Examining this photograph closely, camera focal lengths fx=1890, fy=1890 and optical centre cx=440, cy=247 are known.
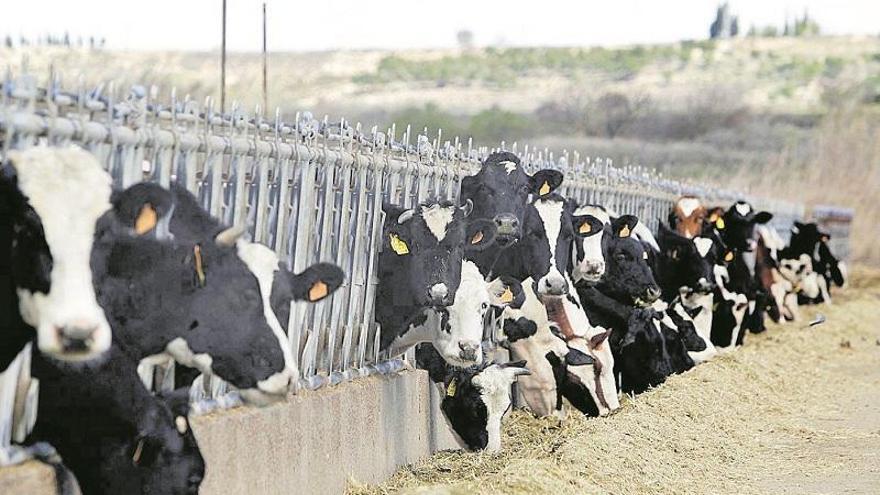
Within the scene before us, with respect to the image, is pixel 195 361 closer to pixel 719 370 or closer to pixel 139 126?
pixel 139 126

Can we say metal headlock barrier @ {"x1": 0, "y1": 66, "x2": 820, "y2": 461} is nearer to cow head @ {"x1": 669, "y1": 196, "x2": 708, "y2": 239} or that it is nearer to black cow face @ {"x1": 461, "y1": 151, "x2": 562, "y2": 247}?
black cow face @ {"x1": 461, "y1": 151, "x2": 562, "y2": 247}

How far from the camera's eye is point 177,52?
109m

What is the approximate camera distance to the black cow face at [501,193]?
14672 mm

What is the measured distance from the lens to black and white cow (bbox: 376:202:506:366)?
41.9 feet

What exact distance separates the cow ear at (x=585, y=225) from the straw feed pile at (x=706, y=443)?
61.6 inches

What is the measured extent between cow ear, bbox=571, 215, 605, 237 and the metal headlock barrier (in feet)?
6.18

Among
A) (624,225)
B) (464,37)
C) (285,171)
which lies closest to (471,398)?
(285,171)

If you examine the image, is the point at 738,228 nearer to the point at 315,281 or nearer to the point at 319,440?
the point at 319,440

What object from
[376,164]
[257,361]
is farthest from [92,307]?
[376,164]

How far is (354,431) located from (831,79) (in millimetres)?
106921

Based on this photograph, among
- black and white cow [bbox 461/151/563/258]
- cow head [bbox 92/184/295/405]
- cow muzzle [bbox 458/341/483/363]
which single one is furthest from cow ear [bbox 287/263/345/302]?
black and white cow [bbox 461/151/563/258]

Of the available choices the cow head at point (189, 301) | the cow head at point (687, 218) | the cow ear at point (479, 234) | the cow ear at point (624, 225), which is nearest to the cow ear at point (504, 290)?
the cow ear at point (479, 234)

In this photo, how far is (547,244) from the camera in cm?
1588

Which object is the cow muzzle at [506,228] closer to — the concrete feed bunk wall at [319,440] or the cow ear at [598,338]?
the concrete feed bunk wall at [319,440]
